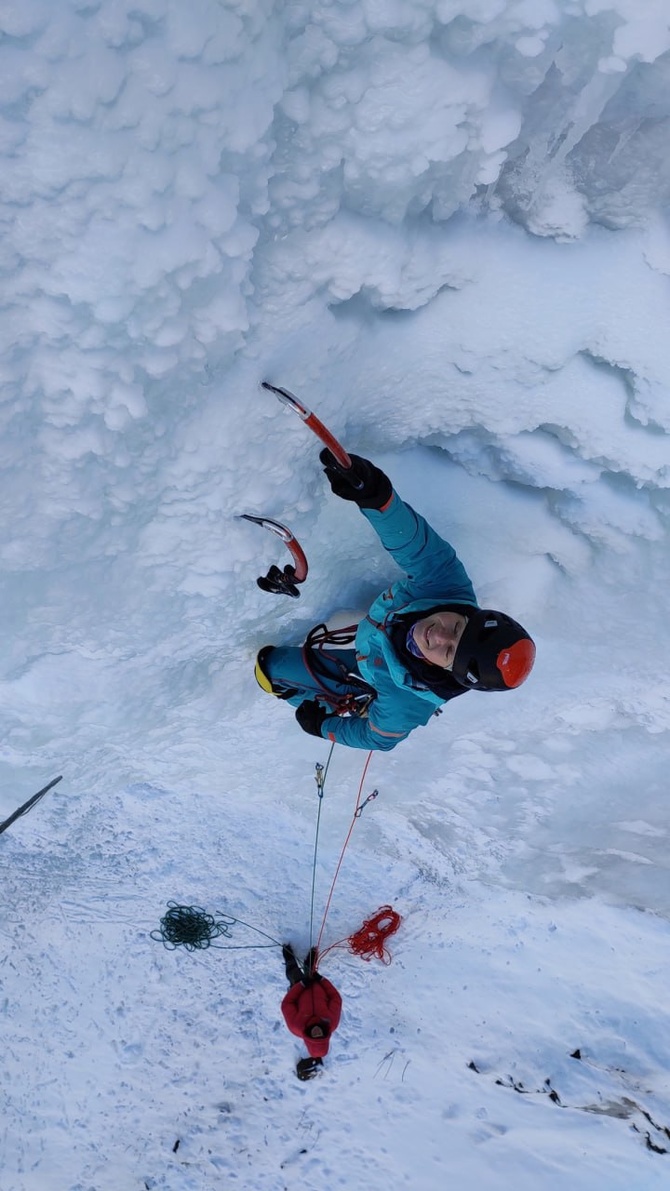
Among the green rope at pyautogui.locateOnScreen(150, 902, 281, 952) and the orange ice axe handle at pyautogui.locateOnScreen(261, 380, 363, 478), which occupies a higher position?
the orange ice axe handle at pyautogui.locateOnScreen(261, 380, 363, 478)

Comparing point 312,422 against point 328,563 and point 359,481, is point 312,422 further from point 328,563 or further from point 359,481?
point 328,563

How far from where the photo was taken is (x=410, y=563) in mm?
2299

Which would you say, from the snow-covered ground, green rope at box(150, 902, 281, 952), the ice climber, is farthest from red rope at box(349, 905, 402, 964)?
the ice climber

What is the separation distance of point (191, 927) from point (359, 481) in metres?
3.52

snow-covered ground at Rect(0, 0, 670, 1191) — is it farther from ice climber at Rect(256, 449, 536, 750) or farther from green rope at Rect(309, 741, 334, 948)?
ice climber at Rect(256, 449, 536, 750)

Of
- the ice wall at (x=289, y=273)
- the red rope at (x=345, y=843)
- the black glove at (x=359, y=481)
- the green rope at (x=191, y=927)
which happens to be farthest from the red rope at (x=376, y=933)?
the black glove at (x=359, y=481)

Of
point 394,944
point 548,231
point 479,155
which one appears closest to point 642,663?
point 548,231

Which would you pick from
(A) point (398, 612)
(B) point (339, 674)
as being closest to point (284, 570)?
(A) point (398, 612)

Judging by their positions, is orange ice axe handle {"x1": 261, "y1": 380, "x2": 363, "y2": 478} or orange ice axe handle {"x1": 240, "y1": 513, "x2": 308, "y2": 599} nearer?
orange ice axe handle {"x1": 261, "y1": 380, "x2": 363, "y2": 478}

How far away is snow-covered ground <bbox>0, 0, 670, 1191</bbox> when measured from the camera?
1478 mm

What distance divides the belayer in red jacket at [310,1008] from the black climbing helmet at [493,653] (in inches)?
119

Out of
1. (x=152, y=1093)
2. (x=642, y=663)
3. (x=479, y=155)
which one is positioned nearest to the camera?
(x=479, y=155)

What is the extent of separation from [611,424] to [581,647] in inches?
43.6

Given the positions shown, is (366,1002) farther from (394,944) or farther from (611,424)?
(611,424)
